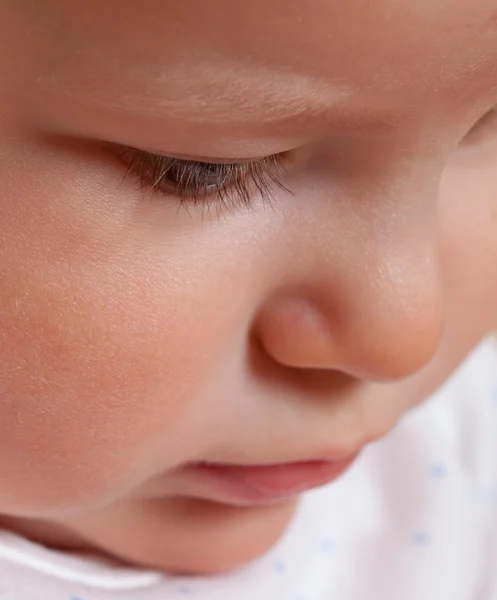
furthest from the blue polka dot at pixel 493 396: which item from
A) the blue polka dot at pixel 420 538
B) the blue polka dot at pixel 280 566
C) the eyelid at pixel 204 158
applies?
the eyelid at pixel 204 158

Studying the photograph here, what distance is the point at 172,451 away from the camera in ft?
1.39

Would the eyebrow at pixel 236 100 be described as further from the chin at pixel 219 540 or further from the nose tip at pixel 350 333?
the chin at pixel 219 540

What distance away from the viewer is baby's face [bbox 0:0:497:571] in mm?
306

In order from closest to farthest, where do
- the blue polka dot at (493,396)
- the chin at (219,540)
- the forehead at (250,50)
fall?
the forehead at (250,50) → the chin at (219,540) → the blue polka dot at (493,396)

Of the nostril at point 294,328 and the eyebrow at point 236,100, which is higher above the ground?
the eyebrow at point 236,100

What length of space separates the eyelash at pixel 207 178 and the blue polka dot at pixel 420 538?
386 mm

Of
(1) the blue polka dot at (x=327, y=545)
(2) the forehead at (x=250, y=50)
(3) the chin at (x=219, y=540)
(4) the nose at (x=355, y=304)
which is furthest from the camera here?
(1) the blue polka dot at (x=327, y=545)

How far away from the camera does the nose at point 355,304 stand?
15.6 inches

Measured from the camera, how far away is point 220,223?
375 mm

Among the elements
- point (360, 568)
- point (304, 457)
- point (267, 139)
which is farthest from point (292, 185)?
point (360, 568)

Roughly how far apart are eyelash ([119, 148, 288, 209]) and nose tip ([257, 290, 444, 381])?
6cm

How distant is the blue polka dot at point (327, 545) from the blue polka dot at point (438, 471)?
11cm

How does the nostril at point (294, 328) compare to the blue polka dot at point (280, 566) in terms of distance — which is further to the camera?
the blue polka dot at point (280, 566)

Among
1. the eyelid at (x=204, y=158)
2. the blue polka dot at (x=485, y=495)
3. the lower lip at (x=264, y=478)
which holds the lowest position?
the lower lip at (x=264, y=478)
